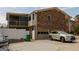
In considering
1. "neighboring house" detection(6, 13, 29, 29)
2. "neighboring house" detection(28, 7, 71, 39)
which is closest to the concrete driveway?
"neighboring house" detection(28, 7, 71, 39)

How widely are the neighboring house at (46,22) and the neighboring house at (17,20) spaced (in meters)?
0.22

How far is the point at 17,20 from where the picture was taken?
946 cm

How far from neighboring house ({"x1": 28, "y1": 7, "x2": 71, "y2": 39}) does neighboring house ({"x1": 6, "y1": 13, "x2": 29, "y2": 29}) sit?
0.73 feet

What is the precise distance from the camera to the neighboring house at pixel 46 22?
8.70 meters

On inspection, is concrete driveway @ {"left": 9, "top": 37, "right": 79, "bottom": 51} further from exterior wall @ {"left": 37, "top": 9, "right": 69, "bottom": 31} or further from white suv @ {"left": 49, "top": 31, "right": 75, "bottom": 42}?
exterior wall @ {"left": 37, "top": 9, "right": 69, "bottom": 31}

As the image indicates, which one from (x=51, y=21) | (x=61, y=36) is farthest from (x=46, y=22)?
(x=61, y=36)

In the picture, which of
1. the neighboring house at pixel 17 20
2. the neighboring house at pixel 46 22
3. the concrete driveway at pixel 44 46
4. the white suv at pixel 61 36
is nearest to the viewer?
the concrete driveway at pixel 44 46

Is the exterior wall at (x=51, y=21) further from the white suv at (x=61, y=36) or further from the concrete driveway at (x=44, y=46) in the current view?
the concrete driveway at (x=44, y=46)

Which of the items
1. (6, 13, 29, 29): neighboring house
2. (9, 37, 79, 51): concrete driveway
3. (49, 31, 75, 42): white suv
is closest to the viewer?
(9, 37, 79, 51): concrete driveway

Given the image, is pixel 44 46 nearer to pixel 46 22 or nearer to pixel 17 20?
pixel 46 22

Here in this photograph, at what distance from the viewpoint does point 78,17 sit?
8469mm

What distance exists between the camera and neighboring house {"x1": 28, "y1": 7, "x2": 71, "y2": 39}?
8.70 meters

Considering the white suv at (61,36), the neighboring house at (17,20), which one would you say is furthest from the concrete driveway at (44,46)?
the neighboring house at (17,20)
